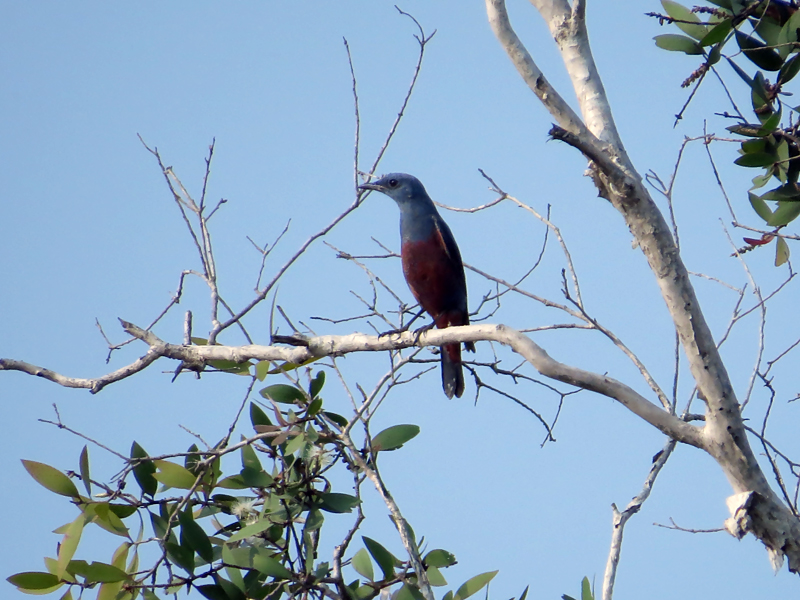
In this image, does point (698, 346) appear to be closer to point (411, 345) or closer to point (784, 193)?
point (784, 193)

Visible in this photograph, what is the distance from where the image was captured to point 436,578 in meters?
2.47

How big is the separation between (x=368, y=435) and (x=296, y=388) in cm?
40

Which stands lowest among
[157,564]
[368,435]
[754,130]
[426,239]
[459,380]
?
[157,564]

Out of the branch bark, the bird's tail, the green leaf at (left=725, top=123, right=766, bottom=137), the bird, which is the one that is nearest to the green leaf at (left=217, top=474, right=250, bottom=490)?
the branch bark

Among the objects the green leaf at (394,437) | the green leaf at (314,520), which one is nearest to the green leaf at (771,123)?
the green leaf at (394,437)

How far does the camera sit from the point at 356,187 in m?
3.51

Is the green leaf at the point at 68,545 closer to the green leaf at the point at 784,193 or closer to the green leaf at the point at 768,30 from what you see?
the green leaf at the point at 784,193

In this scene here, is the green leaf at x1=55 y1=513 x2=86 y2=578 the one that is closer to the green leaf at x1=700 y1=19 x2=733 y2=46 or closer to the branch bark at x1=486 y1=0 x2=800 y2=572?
the branch bark at x1=486 y1=0 x2=800 y2=572

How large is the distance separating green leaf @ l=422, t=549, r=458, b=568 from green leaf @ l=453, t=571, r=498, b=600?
0.12 meters

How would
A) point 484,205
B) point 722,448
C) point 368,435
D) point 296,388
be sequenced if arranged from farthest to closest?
1. point 484,205
2. point 296,388
3. point 368,435
4. point 722,448

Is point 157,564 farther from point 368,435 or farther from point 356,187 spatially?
point 356,187

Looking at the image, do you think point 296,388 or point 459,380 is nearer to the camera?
point 296,388

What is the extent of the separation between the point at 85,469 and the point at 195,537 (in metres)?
0.44

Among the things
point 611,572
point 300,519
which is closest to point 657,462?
point 611,572
